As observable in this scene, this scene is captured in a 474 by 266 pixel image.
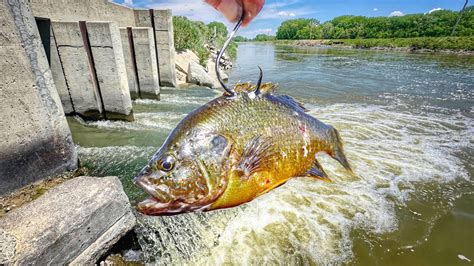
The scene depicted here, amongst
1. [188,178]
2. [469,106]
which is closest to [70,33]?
[188,178]

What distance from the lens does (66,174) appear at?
4.86 m

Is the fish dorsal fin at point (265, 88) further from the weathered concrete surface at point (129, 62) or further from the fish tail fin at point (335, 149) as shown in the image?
the weathered concrete surface at point (129, 62)

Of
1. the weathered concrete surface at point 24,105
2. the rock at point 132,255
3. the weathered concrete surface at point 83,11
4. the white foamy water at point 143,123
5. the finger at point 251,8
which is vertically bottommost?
the rock at point 132,255

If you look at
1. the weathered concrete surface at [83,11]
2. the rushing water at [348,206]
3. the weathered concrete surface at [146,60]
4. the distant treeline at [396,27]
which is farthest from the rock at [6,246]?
the distant treeline at [396,27]

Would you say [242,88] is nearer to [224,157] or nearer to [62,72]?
[224,157]

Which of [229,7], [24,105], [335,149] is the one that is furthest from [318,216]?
[24,105]

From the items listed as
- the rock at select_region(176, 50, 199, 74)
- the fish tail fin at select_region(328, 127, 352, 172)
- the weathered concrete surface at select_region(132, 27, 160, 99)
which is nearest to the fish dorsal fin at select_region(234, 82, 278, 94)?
the fish tail fin at select_region(328, 127, 352, 172)

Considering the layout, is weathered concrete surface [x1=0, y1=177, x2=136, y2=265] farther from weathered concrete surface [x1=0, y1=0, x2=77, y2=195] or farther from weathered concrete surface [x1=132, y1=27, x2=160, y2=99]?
weathered concrete surface [x1=132, y1=27, x2=160, y2=99]

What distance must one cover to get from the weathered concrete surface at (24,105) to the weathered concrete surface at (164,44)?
8307 millimetres

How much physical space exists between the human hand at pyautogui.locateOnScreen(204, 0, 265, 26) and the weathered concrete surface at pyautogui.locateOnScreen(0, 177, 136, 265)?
2.98 m

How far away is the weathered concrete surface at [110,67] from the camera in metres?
6.81

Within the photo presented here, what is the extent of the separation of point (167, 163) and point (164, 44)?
12064 millimetres

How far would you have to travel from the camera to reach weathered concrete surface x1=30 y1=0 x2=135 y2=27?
7.38 metres

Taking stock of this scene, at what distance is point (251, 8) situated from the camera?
4.67 feet
